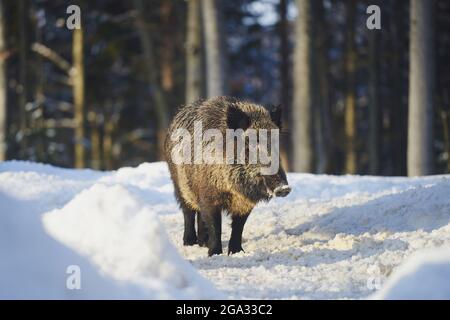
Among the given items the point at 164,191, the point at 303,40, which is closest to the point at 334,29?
the point at 303,40

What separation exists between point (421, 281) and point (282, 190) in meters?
2.85

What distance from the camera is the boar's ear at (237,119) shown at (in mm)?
8547

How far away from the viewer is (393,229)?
29.9 feet

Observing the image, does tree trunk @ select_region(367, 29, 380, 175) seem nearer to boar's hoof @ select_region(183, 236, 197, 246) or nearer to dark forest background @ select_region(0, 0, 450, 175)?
dark forest background @ select_region(0, 0, 450, 175)

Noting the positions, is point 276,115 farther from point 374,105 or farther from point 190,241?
point 374,105

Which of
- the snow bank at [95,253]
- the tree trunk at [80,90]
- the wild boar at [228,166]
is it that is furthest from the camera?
the tree trunk at [80,90]

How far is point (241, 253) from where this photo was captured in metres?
8.33

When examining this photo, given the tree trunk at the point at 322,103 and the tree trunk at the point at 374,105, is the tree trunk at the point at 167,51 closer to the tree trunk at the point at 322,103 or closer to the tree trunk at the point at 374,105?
the tree trunk at the point at 322,103

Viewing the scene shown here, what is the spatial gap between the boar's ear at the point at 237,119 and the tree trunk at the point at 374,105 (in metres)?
13.7

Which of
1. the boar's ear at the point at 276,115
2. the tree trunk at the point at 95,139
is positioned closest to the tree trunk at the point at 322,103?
the tree trunk at the point at 95,139

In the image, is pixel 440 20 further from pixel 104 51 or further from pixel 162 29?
pixel 104 51

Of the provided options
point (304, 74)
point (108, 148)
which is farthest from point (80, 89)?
point (304, 74)

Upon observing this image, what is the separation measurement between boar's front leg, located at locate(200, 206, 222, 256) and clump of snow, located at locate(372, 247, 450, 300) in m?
3.32

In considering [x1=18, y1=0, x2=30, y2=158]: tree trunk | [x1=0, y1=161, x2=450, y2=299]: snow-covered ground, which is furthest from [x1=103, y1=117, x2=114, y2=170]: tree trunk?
[x1=0, y1=161, x2=450, y2=299]: snow-covered ground
